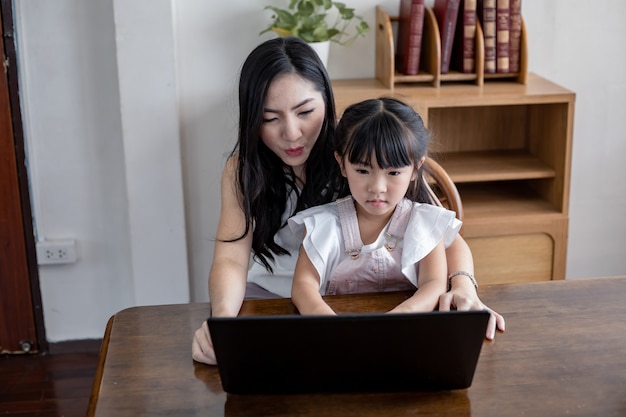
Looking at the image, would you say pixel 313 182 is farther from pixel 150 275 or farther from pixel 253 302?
pixel 150 275

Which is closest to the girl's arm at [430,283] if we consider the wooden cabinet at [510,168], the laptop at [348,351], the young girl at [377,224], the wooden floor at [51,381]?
the young girl at [377,224]

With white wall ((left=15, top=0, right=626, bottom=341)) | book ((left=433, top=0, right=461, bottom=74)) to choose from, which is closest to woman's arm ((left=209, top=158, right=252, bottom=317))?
white wall ((left=15, top=0, right=626, bottom=341))

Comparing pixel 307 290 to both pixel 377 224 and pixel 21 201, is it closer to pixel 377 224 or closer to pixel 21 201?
pixel 377 224

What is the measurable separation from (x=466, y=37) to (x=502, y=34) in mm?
119

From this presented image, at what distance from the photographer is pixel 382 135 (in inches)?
58.4

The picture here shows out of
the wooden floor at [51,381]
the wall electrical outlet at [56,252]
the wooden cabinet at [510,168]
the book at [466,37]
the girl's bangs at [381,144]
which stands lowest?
the wooden floor at [51,381]

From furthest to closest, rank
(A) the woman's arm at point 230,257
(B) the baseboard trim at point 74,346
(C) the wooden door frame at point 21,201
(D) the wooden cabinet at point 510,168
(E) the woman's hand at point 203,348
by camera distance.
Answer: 1. (B) the baseboard trim at point 74,346
2. (C) the wooden door frame at point 21,201
3. (D) the wooden cabinet at point 510,168
4. (A) the woman's arm at point 230,257
5. (E) the woman's hand at point 203,348

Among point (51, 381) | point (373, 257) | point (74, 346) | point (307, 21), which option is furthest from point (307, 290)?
point (74, 346)

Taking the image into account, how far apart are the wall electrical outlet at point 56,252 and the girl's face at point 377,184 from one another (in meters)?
1.66

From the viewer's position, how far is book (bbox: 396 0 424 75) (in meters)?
2.57

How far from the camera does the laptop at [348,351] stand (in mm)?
1104

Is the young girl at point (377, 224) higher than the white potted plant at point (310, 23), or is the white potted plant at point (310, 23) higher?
the white potted plant at point (310, 23)

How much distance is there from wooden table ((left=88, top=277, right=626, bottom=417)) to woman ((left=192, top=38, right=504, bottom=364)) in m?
0.16

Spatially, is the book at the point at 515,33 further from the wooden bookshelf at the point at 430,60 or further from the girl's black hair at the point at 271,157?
the girl's black hair at the point at 271,157
